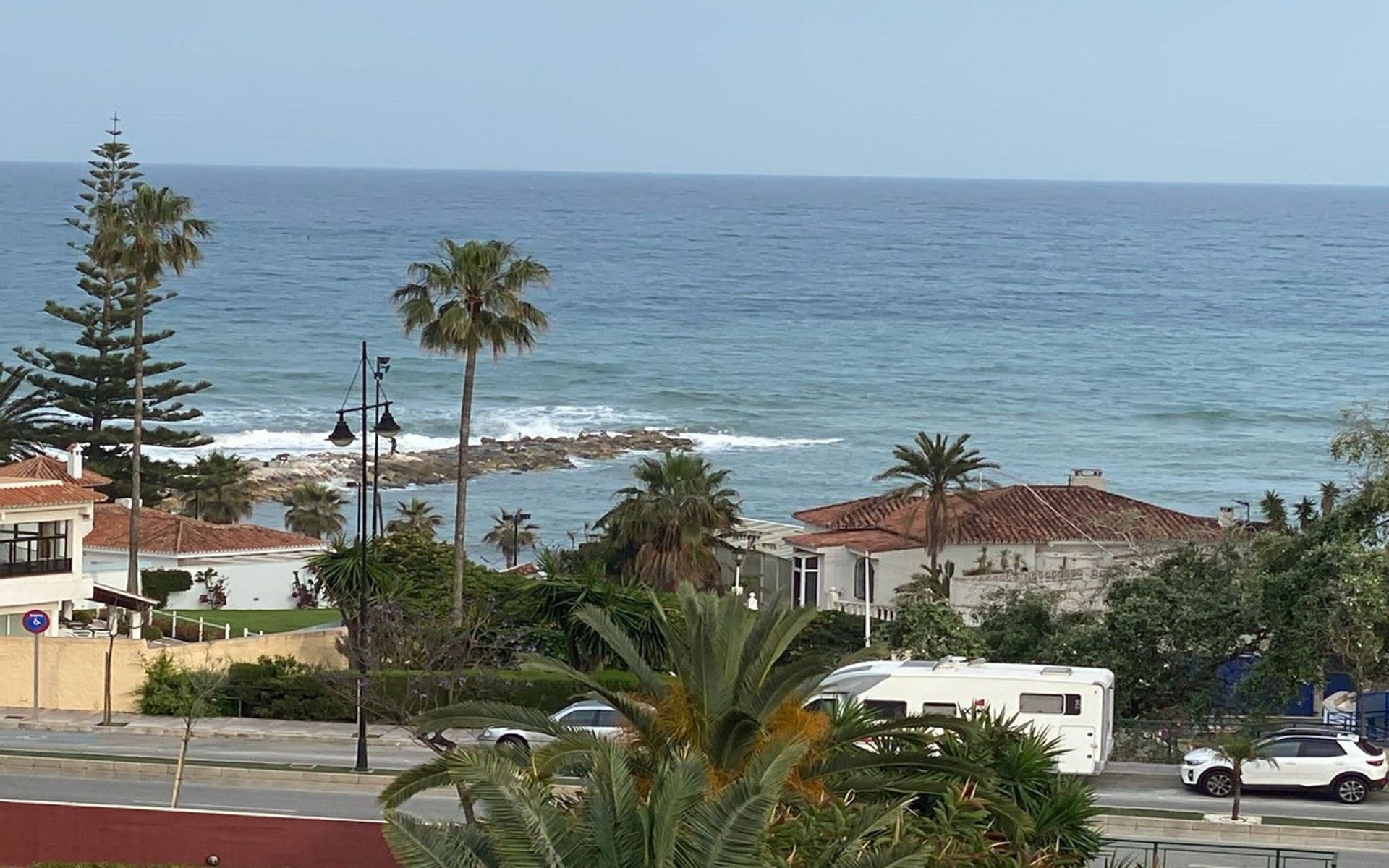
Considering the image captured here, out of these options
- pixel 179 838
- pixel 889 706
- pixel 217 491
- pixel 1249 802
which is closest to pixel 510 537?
pixel 217 491

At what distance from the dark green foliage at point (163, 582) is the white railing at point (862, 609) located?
16877 mm

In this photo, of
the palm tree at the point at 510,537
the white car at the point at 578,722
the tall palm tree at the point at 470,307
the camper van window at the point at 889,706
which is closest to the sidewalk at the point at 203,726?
the white car at the point at 578,722

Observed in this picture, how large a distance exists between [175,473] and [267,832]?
4965 centimetres

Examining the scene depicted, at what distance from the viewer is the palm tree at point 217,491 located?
69.8m

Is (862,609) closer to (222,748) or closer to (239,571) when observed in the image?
(239,571)

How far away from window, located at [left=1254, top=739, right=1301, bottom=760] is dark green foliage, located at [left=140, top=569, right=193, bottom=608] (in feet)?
102

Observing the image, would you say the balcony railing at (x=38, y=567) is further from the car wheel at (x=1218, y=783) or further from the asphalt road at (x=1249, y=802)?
the car wheel at (x=1218, y=783)

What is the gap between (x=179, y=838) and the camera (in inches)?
853

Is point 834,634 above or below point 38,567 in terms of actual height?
below

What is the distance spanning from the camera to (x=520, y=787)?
13852 millimetres

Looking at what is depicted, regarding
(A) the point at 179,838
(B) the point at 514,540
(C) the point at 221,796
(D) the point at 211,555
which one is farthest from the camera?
(B) the point at 514,540

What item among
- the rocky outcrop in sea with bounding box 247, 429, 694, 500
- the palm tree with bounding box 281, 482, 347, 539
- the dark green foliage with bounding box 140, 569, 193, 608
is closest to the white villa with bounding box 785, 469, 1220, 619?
the dark green foliage with bounding box 140, 569, 193, 608

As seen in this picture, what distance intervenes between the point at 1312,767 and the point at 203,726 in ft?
58.5

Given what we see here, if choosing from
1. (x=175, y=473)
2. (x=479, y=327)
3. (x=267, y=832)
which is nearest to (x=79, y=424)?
(x=175, y=473)
